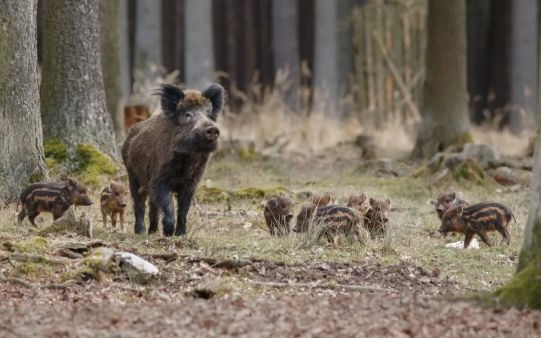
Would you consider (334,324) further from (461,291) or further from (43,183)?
(43,183)

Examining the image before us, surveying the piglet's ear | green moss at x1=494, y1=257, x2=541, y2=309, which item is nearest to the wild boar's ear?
the piglet's ear

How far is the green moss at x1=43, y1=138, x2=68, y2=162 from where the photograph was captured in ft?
50.5

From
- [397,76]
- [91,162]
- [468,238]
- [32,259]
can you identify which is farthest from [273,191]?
[397,76]

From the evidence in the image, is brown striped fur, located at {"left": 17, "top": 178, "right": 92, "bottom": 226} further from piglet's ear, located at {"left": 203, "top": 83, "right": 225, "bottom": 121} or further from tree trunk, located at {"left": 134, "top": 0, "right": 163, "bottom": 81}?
tree trunk, located at {"left": 134, "top": 0, "right": 163, "bottom": 81}

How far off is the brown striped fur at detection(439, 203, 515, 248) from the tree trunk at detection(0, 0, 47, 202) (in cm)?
486

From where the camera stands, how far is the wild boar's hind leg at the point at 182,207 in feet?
39.7

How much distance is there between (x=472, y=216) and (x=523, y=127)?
16728 mm

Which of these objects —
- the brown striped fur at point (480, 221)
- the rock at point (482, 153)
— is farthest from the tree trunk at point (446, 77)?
the brown striped fur at point (480, 221)

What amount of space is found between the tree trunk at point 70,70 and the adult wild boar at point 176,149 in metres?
3.29

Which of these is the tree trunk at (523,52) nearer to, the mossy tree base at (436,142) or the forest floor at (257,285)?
the mossy tree base at (436,142)

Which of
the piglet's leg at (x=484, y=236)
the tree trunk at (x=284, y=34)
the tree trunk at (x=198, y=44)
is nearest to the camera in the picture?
the piglet's leg at (x=484, y=236)

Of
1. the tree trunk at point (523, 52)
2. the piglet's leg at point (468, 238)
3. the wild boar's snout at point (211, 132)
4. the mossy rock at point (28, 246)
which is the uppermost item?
the tree trunk at point (523, 52)

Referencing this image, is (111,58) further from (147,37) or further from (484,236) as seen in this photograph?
(147,37)

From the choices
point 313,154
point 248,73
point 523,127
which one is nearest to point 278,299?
point 313,154
